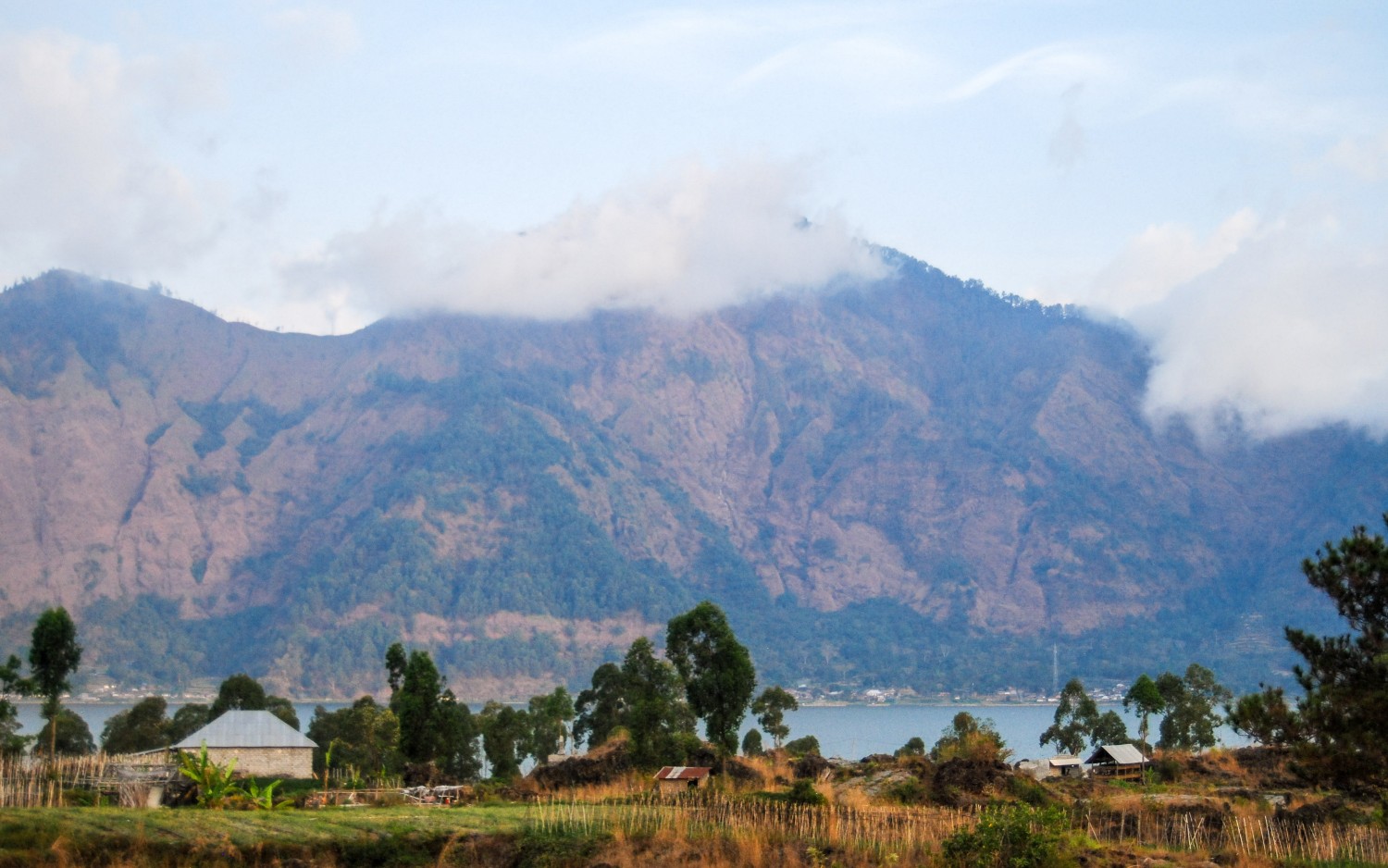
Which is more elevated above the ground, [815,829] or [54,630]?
[54,630]

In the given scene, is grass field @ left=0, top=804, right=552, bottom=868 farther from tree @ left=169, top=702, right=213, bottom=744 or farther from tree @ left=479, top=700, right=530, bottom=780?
tree @ left=169, top=702, right=213, bottom=744

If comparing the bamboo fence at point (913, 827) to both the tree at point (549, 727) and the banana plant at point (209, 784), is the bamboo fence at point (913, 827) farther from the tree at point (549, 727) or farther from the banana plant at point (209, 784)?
the tree at point (549, 727)

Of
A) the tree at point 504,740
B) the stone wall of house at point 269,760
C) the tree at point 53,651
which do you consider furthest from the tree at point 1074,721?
the tree at point 53,651

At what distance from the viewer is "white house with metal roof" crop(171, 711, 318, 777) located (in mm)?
63250

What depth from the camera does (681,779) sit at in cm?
4062

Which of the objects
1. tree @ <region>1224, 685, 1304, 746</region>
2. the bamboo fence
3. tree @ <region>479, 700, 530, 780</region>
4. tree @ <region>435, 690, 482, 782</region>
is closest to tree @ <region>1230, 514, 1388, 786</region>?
tree @ <region>1224, 685, 1304, 746</region>

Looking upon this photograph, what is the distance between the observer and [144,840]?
27.7 m

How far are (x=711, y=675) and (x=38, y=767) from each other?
24.7m

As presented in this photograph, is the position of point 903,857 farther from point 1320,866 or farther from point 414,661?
point 414,661

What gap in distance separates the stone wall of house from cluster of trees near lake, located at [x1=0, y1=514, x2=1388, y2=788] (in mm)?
1494

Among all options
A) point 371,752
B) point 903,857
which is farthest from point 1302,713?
point 371,752

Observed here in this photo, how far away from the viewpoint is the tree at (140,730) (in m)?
86.4

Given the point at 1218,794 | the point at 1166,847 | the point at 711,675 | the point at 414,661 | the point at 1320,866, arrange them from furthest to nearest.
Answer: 1. the point at 414,661
2. the point at 711,675
3. the point at 1218,794
4. the point at 1166,847
5. the point at 1320,866

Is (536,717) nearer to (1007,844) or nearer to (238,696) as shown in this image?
(238,696)
